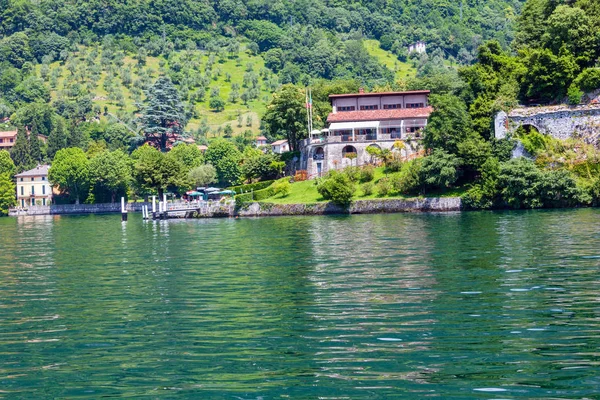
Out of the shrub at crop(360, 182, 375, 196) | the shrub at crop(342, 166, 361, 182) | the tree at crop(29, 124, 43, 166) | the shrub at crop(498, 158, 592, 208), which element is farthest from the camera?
the tree at crop(29, 124, 43, 166)

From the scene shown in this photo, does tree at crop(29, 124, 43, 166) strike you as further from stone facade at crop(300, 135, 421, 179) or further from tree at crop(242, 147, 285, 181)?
stone facade at crop(300, 135, 421, 179)

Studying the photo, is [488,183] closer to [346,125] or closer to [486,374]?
[346,125]

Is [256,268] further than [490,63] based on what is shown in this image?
No

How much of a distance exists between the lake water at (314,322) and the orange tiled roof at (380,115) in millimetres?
56671

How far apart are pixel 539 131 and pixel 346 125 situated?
25155 mm

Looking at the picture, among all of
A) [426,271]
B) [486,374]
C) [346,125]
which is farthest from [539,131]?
[486,374]

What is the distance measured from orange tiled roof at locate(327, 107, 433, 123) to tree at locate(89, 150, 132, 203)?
43372 millimetres

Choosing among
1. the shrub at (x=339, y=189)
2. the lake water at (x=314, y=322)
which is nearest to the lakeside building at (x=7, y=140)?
the shrub at (x=339, y=189)

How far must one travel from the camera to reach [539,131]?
82.9 meters

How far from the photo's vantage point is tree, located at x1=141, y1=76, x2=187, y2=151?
6476 inches

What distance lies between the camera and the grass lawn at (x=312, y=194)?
270 ft

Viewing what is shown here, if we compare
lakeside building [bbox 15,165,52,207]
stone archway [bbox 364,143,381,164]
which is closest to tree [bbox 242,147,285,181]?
stone archway [bbox 364,143,381,164]

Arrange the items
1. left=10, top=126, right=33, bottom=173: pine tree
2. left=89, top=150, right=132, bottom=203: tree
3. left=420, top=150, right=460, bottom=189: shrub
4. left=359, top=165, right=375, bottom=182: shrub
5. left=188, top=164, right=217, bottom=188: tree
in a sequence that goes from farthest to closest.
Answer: left=10, top=126, right=33, bottom=173: pine tree
left=89, top=150, right=132, bottom=203: tree
left=188, top=164, right=217, bottom=188: tree
left=359, top=165, right=375, bottom=182: shrub
left=420, top=150, right=460, bottom=189: shrub

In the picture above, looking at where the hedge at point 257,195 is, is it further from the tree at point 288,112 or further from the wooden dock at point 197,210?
the tree at point 288,112
